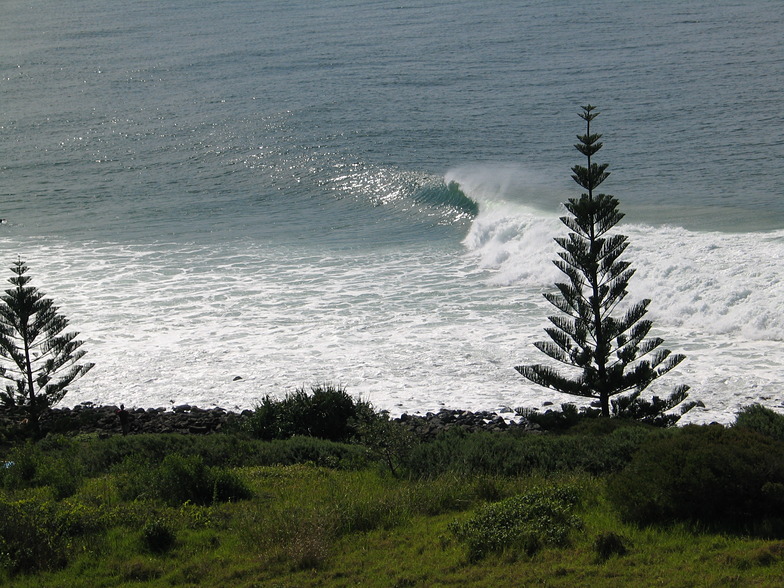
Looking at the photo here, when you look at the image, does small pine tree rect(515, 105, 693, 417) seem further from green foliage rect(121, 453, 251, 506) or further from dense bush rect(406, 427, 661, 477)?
green foliage rect(121, 453, 251, 506)

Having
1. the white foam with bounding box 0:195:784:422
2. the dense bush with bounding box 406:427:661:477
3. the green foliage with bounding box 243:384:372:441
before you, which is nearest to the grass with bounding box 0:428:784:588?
the dense bush with bounding box 406:427:661:477

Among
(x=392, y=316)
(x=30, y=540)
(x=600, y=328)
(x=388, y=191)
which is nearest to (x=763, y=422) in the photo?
(x=600, y=328)

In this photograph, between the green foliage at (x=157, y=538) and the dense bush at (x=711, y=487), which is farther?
the green foliage at (x=157, y=538)

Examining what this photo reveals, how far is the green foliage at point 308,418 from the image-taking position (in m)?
14.5

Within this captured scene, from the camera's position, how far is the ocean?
18.9 meters

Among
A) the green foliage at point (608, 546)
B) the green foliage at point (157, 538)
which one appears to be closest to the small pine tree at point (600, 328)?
the green foliage at point (608, 546)

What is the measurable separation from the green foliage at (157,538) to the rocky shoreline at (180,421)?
628 cm

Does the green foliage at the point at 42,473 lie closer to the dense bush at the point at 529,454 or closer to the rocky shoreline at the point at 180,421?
the rocky shoreline at the point at 180,421

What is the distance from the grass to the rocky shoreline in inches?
168

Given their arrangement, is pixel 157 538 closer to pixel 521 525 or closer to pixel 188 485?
pixel 188 485

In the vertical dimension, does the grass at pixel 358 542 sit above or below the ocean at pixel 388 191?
below

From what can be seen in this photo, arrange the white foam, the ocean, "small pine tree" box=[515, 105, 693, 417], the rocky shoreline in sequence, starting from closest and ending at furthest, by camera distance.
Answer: "small pine tree" box=[515, 105, 693, 417] → the rocky shoreline → the white foam → the ocean

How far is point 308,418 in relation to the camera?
14664 millimetres

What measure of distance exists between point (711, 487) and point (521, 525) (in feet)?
6.01
